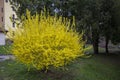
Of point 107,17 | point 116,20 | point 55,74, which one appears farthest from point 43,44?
point 107,17

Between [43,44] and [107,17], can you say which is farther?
[107,17]

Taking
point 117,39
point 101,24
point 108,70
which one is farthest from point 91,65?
point 117,39

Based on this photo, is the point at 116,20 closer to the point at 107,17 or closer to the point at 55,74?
the point at 107,17

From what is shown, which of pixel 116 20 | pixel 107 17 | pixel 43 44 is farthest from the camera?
pixel 107 17

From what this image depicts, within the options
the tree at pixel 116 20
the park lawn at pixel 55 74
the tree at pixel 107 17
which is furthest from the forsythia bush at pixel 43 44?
the tree at pixel 107 17

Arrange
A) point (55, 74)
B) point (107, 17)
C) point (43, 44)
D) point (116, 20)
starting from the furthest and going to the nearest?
point (107, 17)
point (116, 20)
point (55, 74)
point (43, 44)

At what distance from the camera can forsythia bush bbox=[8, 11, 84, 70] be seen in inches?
576

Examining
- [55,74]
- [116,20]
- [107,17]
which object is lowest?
[55,74]

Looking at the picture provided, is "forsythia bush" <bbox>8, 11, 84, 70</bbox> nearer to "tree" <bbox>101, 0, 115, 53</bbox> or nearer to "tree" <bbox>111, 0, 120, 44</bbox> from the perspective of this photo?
"tree" <bbox>111, 0, 120, 44</bbox>

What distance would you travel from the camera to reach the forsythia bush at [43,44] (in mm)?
14625

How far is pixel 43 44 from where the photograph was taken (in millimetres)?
14695

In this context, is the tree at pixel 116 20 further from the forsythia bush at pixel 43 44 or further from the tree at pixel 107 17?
the forsythia bush at pixel 43 44

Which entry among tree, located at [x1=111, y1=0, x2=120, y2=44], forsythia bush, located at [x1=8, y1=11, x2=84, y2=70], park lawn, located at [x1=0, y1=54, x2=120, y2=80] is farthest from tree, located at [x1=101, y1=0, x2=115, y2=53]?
forsythia bush, located at [x1=8, y1=11, x2=84, y2=70]

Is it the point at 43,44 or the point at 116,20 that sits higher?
the point at 116,20
